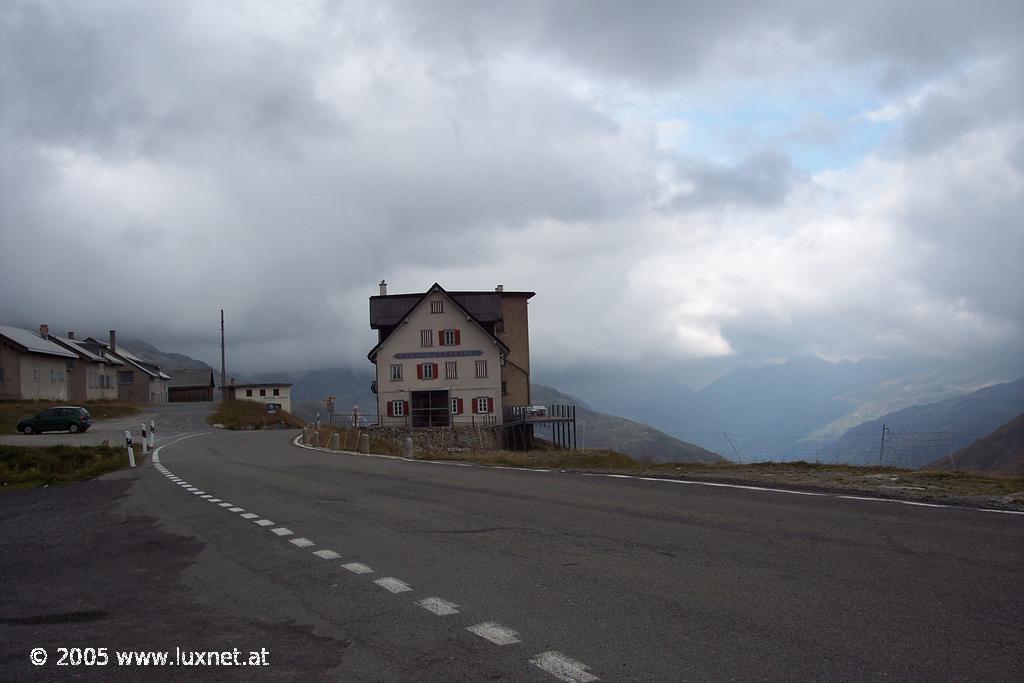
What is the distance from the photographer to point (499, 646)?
5406mm

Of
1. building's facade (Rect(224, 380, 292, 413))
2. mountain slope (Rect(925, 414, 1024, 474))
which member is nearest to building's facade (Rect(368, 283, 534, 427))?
mountain slope (Rect(925, 414, 1024, 474))

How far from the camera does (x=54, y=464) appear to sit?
1048 inches

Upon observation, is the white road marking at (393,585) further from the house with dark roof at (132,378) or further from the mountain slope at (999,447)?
the house with dark roof at (132,378)

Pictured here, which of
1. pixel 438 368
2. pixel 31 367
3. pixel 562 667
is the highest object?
pixel 31 367

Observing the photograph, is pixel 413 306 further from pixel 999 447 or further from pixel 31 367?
pixel 999 447

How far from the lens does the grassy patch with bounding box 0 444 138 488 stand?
890 inches

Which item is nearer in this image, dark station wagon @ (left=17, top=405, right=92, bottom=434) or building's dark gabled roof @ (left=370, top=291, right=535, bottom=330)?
dark station wagon @ (left=17, top=405, right=92, bottom=434)

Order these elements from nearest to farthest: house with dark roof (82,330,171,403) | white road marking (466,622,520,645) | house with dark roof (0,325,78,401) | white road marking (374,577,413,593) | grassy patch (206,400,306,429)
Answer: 1. white road marking (466,622,520,645)
2. white road marking (374,577,413,593)
3. house with dark roof (0,325,78,401)
4. grassy patch (206,400,306,429)
5. house with dark roof (82,330,171,403)

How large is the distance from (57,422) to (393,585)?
156 ft

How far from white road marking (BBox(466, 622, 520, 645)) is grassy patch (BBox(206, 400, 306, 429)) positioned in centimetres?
6291

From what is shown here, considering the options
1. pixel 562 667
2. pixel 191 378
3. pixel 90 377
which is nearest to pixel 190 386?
pixel 191 378

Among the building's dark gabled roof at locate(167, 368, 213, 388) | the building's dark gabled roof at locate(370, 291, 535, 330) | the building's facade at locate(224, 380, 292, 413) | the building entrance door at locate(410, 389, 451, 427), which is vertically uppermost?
the building's dark gabled roof at locate(370, 291, 535, 330)

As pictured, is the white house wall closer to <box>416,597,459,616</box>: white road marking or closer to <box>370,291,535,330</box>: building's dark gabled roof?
<box>370,291,535,330</box>: building's dark gabled roof

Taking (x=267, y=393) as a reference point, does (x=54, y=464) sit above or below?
below
